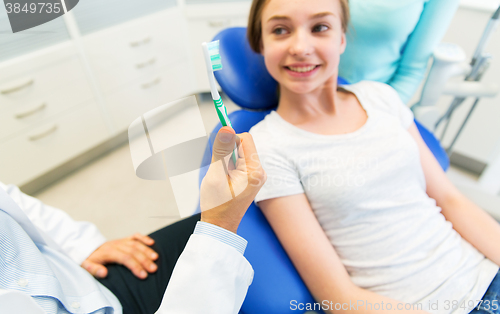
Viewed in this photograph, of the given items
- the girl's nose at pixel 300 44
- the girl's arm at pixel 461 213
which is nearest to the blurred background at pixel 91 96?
the girl's nose at pixel 300 44

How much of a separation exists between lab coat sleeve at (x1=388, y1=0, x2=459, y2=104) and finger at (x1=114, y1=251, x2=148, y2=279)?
1024 mm

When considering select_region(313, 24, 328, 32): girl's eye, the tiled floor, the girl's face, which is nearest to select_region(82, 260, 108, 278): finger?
the tiled floor

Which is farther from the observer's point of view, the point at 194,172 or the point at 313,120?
the point at 313,120

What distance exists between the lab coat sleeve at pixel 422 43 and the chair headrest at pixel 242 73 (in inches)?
20.1

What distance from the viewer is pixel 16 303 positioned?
0.33 meters

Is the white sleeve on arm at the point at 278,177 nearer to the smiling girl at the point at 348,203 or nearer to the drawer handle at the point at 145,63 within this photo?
the smiling girl at the point at 348,203

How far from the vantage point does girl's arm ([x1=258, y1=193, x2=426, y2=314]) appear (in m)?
0.57

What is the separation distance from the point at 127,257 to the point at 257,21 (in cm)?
64

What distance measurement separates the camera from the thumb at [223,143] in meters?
0.31

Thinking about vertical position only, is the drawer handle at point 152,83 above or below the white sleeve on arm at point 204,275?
above

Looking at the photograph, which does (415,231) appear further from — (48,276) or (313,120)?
(48,276)

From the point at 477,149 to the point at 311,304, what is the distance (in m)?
1.46

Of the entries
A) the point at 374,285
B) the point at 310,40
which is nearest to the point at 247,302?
the point at 374,285

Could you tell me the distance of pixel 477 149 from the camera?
1495 millimetres
